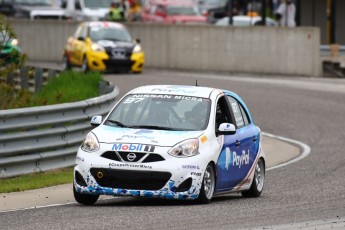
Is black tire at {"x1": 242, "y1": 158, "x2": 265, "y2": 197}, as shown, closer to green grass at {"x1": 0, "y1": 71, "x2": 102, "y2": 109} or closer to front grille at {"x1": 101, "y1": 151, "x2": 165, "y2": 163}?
front grille at {"x1": 101, "y1": 151, "x2": 165, "y2": 163}

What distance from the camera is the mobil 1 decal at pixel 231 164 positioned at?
13.7 meters

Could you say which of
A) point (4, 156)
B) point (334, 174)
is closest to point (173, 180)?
point (4, 156)

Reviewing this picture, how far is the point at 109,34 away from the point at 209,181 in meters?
25.3

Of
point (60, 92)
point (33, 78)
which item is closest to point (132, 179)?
point (60, 92)

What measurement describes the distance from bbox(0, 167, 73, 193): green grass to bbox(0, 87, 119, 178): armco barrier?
8 cm

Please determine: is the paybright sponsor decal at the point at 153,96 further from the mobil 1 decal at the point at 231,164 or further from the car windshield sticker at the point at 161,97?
the mobil 1 decal at the point at 231,164

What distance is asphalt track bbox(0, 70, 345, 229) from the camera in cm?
1135

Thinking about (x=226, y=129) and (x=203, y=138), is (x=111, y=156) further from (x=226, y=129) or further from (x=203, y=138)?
(x=226, y=129)

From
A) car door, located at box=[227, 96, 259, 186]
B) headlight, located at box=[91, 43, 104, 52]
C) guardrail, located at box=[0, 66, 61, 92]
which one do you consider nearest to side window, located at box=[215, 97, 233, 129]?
car door, located at box=[227, 96, 259, 186]

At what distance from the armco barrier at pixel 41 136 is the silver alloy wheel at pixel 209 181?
3.44m

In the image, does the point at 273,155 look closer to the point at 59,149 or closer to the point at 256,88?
the point at 59,149

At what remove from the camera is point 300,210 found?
504 inches

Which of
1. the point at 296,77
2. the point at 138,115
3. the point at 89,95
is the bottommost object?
the point at 296,77

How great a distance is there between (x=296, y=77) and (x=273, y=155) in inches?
668
